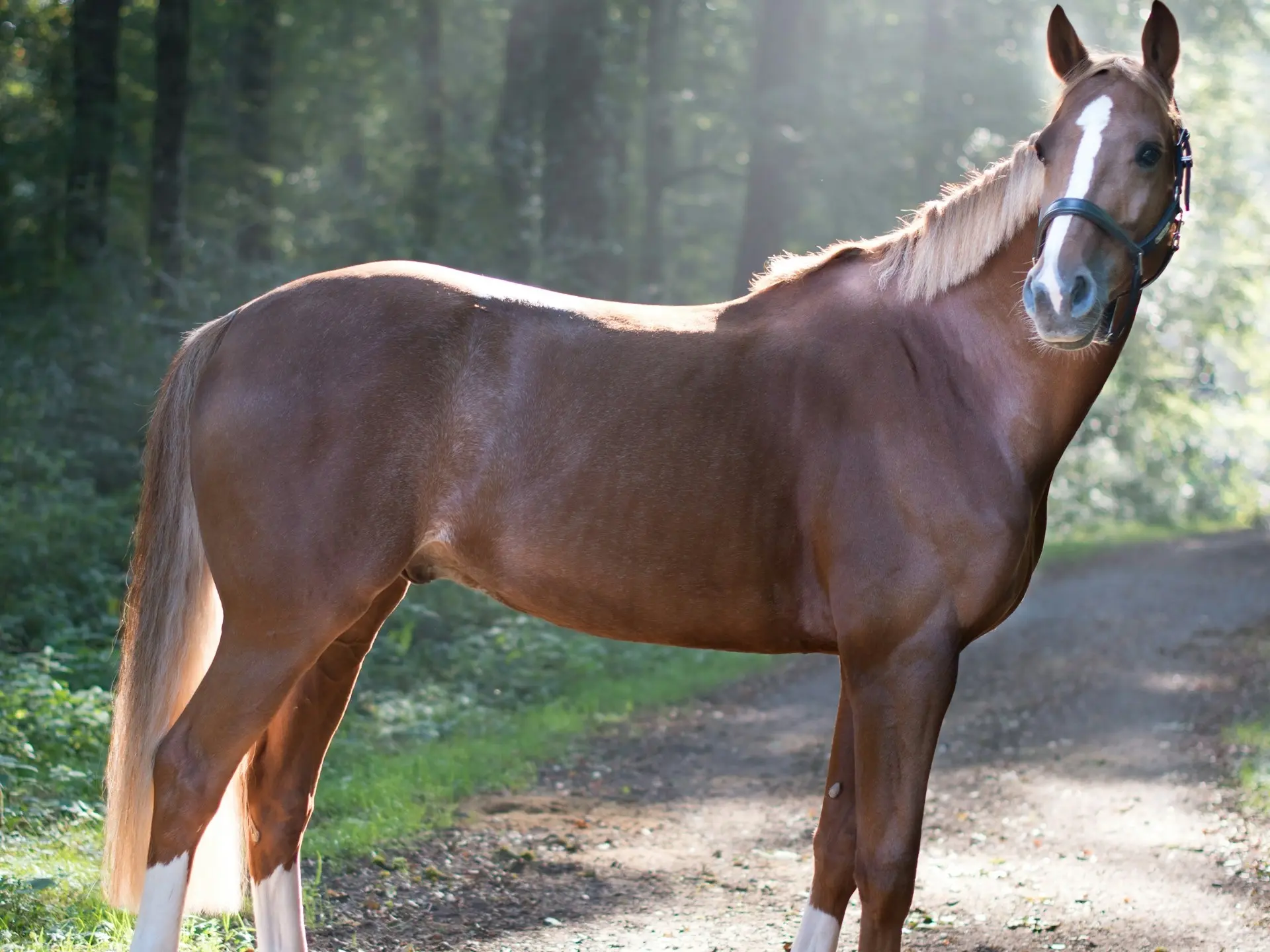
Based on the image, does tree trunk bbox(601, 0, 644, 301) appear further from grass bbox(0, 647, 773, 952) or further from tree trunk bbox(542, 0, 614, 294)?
grass bbox(0, 647, 773, 952)

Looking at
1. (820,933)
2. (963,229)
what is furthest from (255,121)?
(820,933)

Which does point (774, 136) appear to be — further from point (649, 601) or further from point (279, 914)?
point (279, 914)

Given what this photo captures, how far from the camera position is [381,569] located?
328 centimetres

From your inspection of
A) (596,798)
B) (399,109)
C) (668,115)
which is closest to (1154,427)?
(668,115)

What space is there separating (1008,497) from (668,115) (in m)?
15.5

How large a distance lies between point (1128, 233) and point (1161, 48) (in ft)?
1.98

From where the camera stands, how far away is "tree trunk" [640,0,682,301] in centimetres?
1705

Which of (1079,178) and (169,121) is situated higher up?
(169,121)

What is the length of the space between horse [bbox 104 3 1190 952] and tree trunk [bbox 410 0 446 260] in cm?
918

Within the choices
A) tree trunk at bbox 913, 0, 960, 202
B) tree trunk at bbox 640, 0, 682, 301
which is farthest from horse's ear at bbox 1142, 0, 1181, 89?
tree trunk at bbox 640, 0, 682, 301

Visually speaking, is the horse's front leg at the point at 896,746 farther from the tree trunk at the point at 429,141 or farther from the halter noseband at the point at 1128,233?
the tree trunk at the point at 429,141

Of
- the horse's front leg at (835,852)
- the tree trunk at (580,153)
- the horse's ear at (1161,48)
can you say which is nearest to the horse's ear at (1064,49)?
the horse's ear at (1161,48)

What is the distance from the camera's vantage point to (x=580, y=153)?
12.0 meters

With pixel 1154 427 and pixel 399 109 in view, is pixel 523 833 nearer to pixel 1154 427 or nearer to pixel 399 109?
pixel 1154 427
